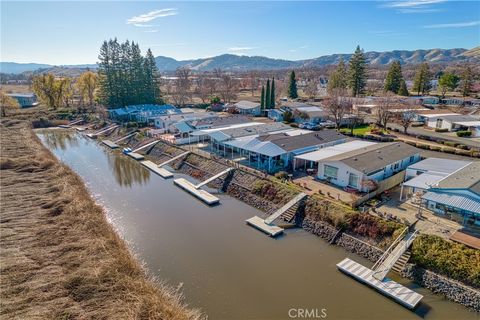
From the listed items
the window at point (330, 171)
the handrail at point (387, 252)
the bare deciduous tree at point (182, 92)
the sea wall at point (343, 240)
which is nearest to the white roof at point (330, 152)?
the window at point (330, 171)

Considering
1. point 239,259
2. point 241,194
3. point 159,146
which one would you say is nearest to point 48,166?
point 159,146

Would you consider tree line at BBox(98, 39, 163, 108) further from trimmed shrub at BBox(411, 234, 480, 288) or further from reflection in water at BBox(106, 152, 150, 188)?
trimmed shrub at BBox(411, 234, 480, 288)

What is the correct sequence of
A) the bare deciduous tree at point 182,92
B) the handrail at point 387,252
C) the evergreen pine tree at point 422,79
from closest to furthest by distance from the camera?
the handrail at point 387,252
the evergreen pine tree at point 422,79
the bare deciduous tree at point 182,92

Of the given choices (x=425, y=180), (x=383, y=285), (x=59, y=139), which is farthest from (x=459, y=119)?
(x=59, y=139)

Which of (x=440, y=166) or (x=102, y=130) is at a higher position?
(x=440, y=166)

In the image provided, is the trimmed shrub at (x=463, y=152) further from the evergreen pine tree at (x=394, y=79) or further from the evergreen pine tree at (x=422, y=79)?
the evergreen pine tree at (x=422, y=79)

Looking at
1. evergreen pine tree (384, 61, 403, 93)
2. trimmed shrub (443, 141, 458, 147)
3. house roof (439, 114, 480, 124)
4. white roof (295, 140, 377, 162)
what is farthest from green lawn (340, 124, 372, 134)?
evergreen pine tree (384, 61, 403, 93)

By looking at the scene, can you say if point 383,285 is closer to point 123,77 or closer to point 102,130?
point 102,130
